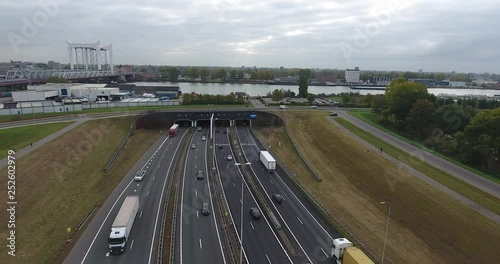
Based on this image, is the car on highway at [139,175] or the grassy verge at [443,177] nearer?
the grassy verge at [443,177]

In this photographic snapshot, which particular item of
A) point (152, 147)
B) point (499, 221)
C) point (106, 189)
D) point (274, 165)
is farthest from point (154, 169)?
point (499, 221)

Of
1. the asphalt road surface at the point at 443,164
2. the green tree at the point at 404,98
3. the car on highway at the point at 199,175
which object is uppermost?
the green tree at the point at 404,98

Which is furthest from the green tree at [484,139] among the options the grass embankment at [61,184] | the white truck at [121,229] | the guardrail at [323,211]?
the grass embankment at [61,184]

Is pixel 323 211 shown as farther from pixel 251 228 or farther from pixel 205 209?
pixel 205 209

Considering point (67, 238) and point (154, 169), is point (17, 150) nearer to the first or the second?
point (154, 169)

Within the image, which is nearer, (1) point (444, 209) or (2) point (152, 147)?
(1) point (444, 209)

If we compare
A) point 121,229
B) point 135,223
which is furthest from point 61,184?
point 121,229

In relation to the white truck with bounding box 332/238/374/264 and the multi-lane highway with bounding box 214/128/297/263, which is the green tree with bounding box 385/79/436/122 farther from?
the white truck with bounding box 332/238/374/264

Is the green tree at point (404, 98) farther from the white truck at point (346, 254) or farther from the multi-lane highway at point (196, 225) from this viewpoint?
the white truck at point (346, 254)
